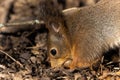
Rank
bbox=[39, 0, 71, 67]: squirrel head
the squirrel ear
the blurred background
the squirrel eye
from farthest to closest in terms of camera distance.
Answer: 1. the blurred background
2. the squirrel eye
3. the squirrel ear
4. bbox=[39, 0, 71, 67]: squirrel head

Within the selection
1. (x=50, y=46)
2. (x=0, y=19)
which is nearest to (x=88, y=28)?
(x=50, y=46)

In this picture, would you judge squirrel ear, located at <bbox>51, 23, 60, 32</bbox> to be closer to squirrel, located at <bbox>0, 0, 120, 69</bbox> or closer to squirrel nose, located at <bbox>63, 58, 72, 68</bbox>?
squirrel, located at <bbox>0, 0, 120, 69</bbox>

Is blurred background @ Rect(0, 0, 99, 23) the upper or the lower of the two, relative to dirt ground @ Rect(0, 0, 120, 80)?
upper

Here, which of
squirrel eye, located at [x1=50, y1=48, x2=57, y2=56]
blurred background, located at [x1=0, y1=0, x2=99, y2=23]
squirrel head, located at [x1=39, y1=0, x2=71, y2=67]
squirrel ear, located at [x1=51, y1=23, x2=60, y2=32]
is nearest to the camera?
squirrel head, located at [x1=39, y1=0, x2=71, y2=67]

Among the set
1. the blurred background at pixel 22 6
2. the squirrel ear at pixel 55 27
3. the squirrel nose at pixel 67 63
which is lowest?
the squirrel nose at pixel 67 63

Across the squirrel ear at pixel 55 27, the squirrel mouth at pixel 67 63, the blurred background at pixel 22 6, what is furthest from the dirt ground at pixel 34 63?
the blurred background at pixel 22 6

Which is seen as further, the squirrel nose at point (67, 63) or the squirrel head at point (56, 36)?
the squirrel nose at point (67, 63)

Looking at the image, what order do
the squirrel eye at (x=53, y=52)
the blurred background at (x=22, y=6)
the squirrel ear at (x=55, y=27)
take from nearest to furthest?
the squirrel ear at (x=55, y=27)
the squirrel eye at (x=53, y=52)
the blurred background at (x=22, y=6)

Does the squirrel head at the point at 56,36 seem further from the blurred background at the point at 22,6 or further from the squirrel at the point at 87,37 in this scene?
the blurred background at the point at 22,6

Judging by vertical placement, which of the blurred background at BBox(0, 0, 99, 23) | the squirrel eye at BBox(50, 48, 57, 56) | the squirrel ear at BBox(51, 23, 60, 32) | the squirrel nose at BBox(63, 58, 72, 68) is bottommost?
the squirrel nose at BBox(63, 58, 72, 68)

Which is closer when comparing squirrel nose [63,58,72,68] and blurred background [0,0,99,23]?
squirrel nose [63,58,72,68]

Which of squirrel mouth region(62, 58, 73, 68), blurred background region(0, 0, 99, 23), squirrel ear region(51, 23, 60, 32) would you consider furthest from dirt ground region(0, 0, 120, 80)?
blurred background region(0, 0, 99, 23)
